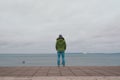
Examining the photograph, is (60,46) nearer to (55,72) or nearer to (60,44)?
(60,44)

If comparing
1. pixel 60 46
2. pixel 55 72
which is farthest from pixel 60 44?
pixel 55 72

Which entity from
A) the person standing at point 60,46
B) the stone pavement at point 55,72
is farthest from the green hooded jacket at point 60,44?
the stone pavement at point 55,72

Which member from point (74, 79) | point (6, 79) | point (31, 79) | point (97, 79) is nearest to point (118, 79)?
point (97, 79)

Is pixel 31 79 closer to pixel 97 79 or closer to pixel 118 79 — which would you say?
pixel 97 79

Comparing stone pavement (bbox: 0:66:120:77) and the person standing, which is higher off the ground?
the person standing

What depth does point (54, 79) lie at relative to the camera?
1168cm

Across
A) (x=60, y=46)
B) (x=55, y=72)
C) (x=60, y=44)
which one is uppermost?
(x=60, y=44)

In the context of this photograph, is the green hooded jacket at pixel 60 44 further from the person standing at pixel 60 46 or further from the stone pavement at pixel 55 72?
the stone pavement at pixel 55 72

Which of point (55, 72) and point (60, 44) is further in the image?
point (60, 44)

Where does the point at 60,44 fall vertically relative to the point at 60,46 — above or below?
Answer: above

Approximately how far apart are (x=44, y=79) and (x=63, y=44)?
8146 mm

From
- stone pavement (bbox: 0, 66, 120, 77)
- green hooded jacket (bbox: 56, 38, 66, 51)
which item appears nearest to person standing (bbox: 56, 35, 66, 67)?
green hooded jacket (bbox: 56, 38, 66, 51)

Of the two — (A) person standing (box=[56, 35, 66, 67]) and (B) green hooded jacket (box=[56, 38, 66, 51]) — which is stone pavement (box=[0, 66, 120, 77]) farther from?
(B) green hooded jacket (box=[56, 38, 66, 51])

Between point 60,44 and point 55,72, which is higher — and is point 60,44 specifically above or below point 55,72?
above
